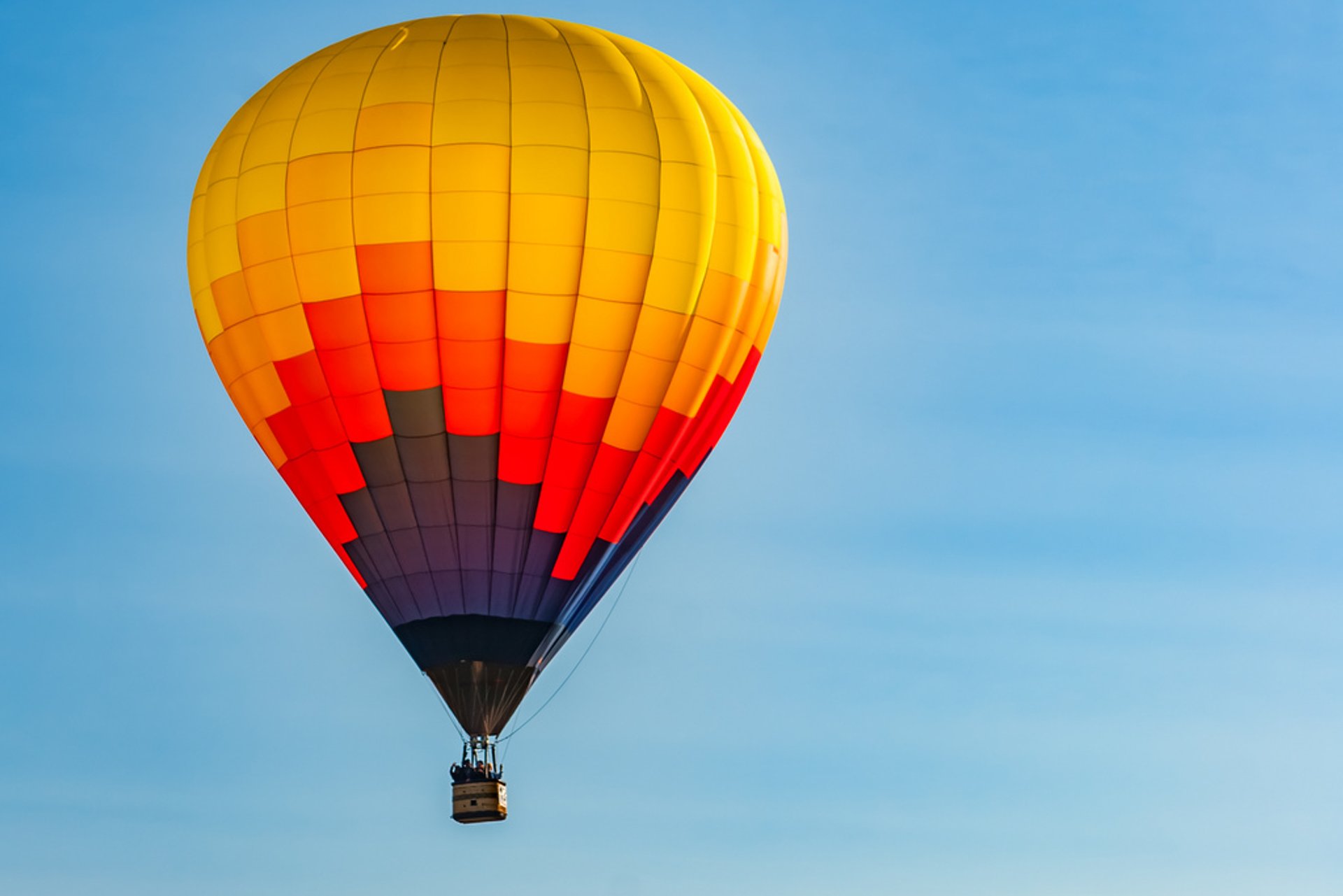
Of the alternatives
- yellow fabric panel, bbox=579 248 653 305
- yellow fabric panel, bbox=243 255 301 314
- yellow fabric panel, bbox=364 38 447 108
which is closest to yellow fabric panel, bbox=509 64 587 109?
yellow fabric panel, bbox=364 38 447 108

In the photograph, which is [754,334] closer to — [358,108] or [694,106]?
[694,106]

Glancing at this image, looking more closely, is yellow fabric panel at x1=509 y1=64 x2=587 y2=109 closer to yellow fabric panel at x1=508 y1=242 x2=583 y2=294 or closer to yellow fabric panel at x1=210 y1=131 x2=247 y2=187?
yellow fabric panel at x1=508 y1=242 x2=583 y2=294

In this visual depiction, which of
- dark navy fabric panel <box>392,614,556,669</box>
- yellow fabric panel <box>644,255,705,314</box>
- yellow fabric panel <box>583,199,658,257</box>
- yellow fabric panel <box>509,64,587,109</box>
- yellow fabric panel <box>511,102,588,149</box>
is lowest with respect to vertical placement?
dark navy fabric panel <box>392,614,556,669</box>

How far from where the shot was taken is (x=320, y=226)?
101 ft

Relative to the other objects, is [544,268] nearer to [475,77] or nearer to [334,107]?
[475,77]

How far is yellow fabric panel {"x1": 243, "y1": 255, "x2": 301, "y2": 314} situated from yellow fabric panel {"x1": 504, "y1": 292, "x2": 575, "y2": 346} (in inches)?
92.3

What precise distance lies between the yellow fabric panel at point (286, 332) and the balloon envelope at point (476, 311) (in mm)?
38

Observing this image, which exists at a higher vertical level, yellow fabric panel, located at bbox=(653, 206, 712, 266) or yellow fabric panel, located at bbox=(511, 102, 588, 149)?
yellow fabric panel, located at bbox=(511, 102, 588, 149)

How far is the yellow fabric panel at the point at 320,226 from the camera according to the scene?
30766 mm

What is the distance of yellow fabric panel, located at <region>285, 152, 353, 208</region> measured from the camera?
101ft

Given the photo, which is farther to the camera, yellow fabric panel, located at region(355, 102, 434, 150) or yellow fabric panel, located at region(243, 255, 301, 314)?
yellow fabric panel, located at region(243, 255, 301, 314)

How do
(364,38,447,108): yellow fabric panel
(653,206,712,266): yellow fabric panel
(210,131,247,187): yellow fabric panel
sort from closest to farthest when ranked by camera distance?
(364,38,447,108): yellow fabric panel < (653,206,712,266): yellow fabric panel < (210,131,247,187): yellow fabric panel

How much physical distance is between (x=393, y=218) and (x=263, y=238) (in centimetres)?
153

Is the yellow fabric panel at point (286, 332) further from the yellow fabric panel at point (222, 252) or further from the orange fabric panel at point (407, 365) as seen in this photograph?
the orange fabric panel at point (407, 365)
